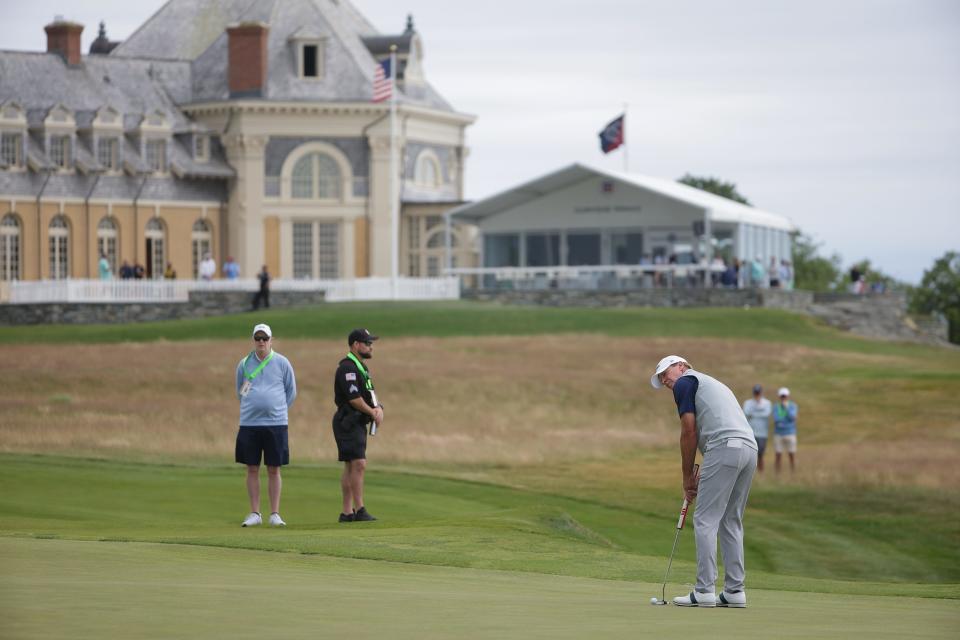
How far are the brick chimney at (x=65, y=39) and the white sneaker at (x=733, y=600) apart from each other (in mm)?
64418

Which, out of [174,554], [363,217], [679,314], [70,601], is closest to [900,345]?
[679,314]

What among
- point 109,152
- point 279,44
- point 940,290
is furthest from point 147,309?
point 940,290

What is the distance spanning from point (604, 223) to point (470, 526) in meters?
52.7

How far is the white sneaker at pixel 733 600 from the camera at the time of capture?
11375 millimetres

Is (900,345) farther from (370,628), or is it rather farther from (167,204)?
(370,628)

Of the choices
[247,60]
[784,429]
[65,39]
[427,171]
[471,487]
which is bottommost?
[471,487]

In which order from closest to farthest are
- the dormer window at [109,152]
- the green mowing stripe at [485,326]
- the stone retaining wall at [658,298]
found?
the green mowing stripe at [485,326]
the stone retaining wall at [658,298]
the dormer window at [109,152]

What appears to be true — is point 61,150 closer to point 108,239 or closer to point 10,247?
point 108,239

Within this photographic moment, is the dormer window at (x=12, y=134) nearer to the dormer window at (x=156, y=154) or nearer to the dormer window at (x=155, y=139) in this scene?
the dormer window at (x=155, y=139)

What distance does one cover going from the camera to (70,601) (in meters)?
9.20

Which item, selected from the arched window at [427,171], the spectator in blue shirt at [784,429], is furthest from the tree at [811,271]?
the spectator in blue shirt at [784,429]

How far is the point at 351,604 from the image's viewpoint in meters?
9.96

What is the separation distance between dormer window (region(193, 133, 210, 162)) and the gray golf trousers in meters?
63.6

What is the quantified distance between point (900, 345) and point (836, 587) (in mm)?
45627
